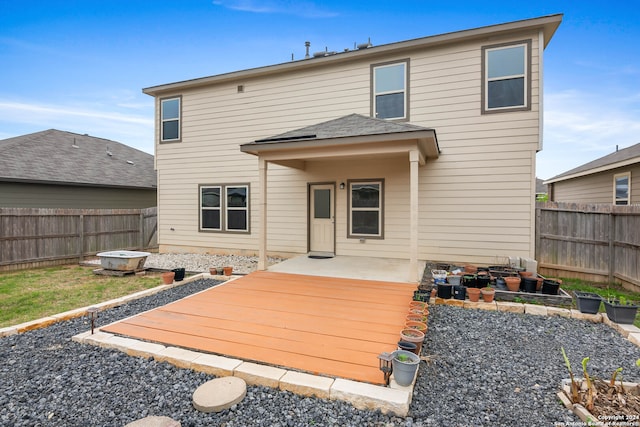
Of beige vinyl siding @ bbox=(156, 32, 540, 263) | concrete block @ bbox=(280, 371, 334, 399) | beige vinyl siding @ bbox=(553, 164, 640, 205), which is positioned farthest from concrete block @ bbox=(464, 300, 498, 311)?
beige vinyl siding @ bbox=(553, 164, 640, 205)

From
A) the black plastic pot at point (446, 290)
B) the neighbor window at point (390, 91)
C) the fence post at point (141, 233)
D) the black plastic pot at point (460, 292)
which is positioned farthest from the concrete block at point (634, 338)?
the fence post at point (141, 233)

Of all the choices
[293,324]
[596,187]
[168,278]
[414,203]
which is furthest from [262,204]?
[596,187]

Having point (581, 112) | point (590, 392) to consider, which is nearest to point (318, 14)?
point (590, 392)

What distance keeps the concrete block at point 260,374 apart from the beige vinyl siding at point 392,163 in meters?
5.62

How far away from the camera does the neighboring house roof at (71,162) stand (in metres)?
10.4

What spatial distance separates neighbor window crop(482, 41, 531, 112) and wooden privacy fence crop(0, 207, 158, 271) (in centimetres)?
1143

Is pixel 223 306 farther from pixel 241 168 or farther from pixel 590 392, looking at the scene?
pixel 241 168

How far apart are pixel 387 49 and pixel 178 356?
25.7 feet

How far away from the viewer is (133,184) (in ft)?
43.0

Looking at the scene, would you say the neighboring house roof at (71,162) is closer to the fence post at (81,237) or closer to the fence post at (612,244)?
the fence post at (81,237)

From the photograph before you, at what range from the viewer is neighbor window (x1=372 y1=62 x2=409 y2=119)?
768 cm

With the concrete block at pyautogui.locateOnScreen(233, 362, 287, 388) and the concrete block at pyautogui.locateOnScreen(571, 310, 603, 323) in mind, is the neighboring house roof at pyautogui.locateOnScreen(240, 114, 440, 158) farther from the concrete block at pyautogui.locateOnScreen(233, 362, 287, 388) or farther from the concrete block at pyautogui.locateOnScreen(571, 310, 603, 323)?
the concrete block at pyautogui.locateOnScreen(233, 362, 287, 388)

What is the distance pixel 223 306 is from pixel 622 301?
553 centimetres

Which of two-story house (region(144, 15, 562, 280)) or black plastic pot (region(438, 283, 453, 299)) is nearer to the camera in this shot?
black plastic pot (region(438, 283, 453, 299))
